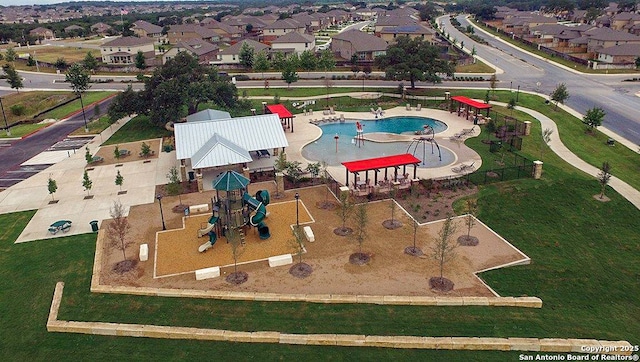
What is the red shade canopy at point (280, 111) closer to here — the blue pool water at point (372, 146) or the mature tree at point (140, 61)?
the blue pool water at point (372, 146)

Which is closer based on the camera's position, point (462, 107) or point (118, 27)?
point (462, 107)

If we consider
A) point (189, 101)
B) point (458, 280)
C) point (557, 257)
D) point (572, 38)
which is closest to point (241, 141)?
point (189, 101)

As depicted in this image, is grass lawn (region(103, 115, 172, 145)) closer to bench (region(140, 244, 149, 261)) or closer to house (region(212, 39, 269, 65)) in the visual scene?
bench (region(140, 244, 149, 261))

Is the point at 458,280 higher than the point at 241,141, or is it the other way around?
the point at 241,141

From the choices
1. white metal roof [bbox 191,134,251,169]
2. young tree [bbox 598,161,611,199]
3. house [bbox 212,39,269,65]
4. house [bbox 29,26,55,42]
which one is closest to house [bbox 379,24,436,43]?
house [bbox 212,39,269,65]

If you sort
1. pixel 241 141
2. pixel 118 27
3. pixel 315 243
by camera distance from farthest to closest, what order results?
1. pixel 118 27
2. pixel 241 141
3. pixel 315 243

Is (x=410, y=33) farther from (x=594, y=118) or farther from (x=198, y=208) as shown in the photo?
A: (x=198, y=208)

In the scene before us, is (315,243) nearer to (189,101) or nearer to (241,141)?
(241,141)
